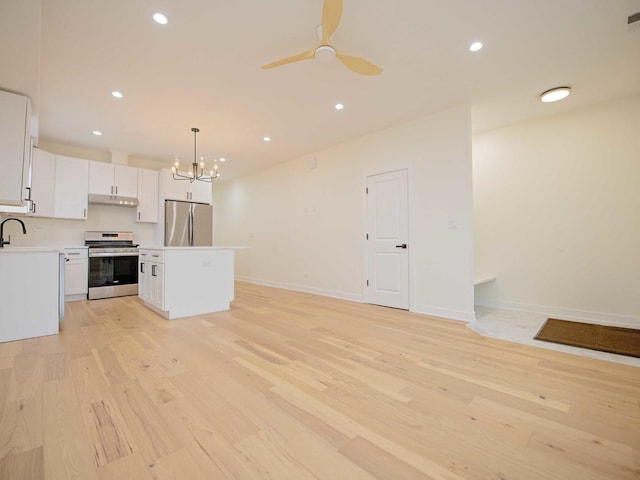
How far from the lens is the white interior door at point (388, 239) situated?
423 cm

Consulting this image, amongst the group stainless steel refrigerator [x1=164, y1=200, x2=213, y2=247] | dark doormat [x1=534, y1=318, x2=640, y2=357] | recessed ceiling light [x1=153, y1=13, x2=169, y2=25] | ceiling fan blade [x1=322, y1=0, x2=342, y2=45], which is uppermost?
recessed ceiling light [x1=153, y1=13, x2=169, y2=25]

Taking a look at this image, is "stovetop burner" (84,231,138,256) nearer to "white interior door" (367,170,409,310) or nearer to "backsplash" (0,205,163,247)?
"backsplash" (0,205,163,247)

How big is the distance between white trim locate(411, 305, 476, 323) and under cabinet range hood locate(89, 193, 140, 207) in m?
5.62

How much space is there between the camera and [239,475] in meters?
1.15

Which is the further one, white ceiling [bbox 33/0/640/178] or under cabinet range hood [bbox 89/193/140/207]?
under cabinet range hood [bbox 89/193/140/207]

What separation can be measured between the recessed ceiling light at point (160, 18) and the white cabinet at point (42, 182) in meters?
3.86

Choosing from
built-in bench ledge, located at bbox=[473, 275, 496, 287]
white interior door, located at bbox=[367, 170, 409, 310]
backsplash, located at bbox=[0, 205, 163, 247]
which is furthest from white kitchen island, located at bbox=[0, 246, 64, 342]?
built-in bench ledge, located at bbox=[473, 275, 496, 287]

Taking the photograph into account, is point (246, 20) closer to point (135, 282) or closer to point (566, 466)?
point (566, 466)

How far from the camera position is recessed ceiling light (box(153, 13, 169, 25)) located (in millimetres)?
2242

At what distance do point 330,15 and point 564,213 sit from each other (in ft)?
13.2

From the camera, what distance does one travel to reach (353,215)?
492cm

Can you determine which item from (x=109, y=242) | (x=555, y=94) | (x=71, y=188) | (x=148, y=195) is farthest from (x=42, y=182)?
(x=555, y=94)

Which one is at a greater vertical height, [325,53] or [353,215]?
[325,53]

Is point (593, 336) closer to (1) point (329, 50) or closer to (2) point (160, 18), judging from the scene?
(1) point (329, 50)
